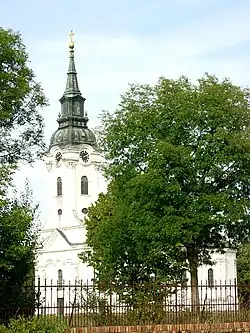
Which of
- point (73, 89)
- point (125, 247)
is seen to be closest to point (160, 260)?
point (125, 247)

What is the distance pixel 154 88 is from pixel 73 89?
154 feet

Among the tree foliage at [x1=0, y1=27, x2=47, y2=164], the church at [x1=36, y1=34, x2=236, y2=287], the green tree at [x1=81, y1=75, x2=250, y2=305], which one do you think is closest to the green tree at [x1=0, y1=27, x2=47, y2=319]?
the tree foliage at [x1=0, y1=27, x2=47, y2=164]

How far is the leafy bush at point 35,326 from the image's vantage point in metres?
17.7

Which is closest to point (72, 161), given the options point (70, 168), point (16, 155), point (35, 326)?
point (70, 168)

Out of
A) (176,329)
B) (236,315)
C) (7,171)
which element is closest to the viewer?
(7,171)

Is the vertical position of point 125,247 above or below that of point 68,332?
above

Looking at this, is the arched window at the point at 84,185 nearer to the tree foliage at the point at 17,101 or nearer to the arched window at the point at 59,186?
the arched window at the point at 59,186

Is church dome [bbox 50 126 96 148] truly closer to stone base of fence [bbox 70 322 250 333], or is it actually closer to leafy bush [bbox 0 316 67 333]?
stone base of fence [bbox 70 322 250 333]

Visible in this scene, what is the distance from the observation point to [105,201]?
152ft

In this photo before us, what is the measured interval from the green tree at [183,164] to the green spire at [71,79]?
4619 cm

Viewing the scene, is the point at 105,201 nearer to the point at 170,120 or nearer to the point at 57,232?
the point at 170,120

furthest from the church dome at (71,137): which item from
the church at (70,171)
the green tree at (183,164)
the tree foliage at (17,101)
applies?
the tree foliage at (17,101)

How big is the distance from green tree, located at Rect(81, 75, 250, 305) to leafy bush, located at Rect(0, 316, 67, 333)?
Answer: 35.1ft

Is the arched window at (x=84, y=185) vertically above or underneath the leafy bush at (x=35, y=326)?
above
